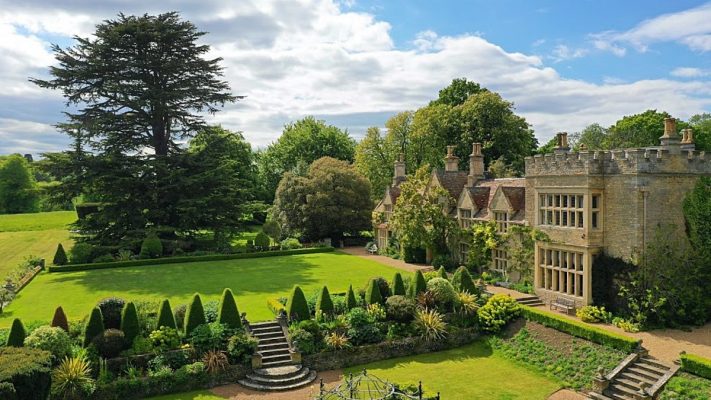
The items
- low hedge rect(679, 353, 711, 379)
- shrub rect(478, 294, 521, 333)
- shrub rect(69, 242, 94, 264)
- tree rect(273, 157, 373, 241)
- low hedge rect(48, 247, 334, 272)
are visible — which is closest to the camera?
low hedge rect(679, 353, 711, 379)

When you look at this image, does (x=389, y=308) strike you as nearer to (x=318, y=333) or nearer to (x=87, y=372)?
(x=318, y=333)

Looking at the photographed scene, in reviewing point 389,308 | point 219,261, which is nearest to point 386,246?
point 219,261

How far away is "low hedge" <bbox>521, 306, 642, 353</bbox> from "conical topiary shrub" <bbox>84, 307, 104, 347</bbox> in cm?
1734

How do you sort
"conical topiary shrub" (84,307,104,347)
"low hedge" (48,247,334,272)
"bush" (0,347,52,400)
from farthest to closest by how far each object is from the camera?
1. "low hedge" (48,247,334,272)
2. "conical topiary shrub" (84,307,104,347)
3. "bush" (0,347,52,400)

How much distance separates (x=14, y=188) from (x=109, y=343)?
267 ft

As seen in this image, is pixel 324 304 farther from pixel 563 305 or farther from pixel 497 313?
pixel 563 305

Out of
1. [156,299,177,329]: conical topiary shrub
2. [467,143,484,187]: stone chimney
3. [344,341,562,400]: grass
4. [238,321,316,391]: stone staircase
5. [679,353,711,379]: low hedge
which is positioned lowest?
[344,341,562,400]: grass

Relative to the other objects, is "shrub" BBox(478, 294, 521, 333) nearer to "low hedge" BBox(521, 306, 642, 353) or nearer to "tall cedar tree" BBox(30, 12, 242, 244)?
"low hedge" BBox(521, 306, 642, 353)

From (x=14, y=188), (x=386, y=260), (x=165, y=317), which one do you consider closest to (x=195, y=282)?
(x=165, y=317)

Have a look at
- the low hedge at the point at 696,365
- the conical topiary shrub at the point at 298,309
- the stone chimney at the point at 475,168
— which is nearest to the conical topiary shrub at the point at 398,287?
the conical topiary shrub at the point at 298,309

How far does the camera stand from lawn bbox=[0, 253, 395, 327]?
2511 cm

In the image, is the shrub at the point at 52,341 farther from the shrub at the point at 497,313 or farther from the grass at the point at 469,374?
the shrub at the point at 497,313

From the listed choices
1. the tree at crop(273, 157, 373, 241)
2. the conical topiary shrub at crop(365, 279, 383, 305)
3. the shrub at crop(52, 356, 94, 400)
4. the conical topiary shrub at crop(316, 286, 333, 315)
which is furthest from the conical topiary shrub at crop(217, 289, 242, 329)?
the tree at crop(273, 157, 373, 241)

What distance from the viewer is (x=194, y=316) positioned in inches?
784
